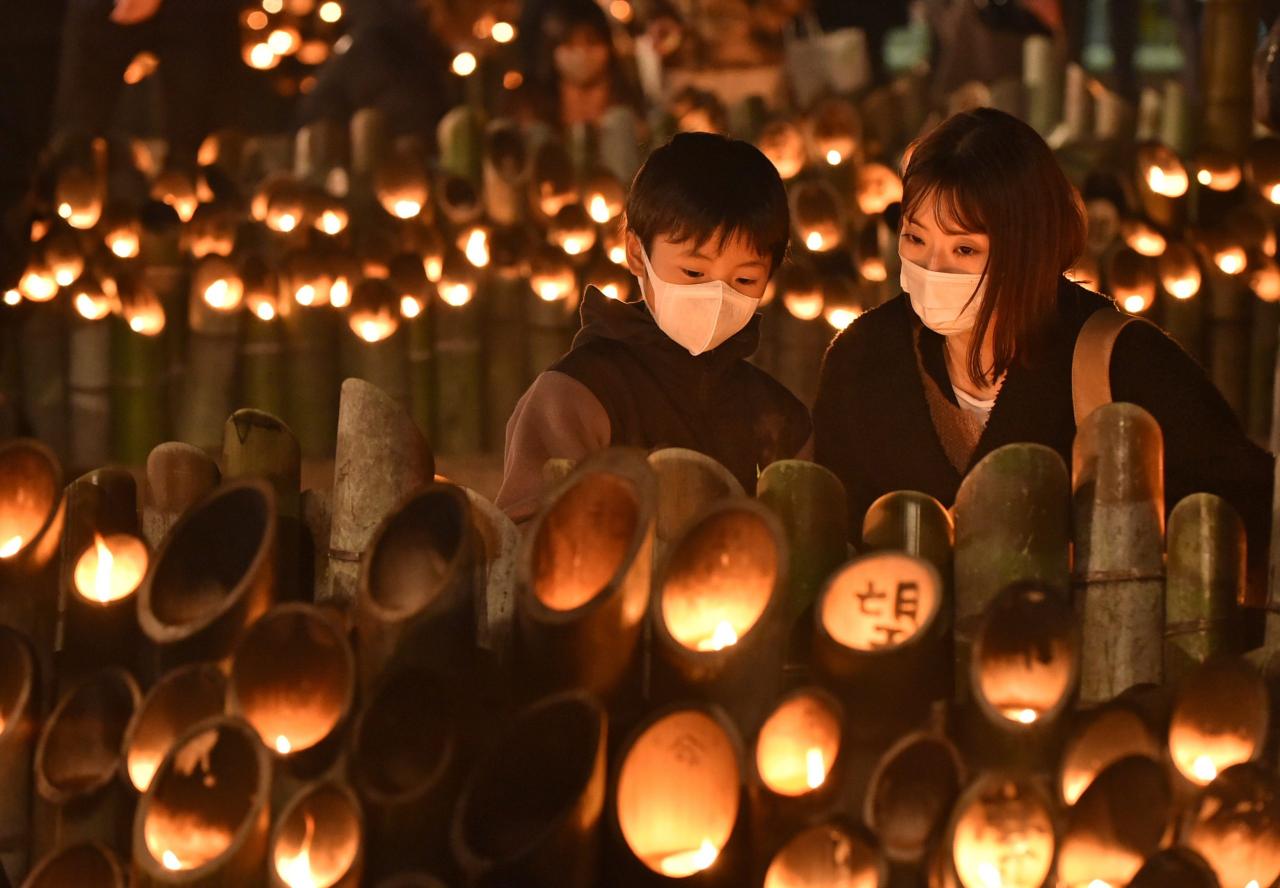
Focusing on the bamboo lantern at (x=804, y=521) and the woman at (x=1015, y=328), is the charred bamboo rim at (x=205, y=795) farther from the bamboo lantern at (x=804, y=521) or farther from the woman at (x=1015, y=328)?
the woman at (x=1015, y=328)

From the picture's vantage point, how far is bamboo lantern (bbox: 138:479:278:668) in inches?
59.9

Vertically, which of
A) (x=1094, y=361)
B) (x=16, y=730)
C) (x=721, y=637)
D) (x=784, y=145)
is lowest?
(x=16, y=730)

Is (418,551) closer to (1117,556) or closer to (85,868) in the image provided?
(85,868)

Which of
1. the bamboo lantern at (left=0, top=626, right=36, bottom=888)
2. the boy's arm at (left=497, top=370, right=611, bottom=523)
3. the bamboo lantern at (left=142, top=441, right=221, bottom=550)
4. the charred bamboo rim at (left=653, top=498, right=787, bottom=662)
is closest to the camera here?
the charred bamboo rim at (left=653, top=498, right=787, bottom=662)

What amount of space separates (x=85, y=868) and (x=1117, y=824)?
86 cm

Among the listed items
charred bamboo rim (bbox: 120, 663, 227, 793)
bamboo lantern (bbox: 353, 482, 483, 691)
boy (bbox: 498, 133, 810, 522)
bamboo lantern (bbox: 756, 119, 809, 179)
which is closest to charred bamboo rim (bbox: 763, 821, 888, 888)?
bamboo lantern (bbox: 353, 482, 483, 691)

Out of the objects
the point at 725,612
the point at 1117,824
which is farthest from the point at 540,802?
the point at 1117,824

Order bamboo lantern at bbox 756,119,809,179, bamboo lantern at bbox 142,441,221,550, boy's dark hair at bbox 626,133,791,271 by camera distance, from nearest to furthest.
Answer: bamboo lantern at bbox 142,441,221,550
boy's dark hair at bbox 626,133,791,271
bamboo lantern at bbox 756,119,809,179

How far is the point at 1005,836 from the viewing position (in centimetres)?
140

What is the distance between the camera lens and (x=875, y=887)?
54.6 inches

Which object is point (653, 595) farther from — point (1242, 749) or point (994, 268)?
point (994, 268)

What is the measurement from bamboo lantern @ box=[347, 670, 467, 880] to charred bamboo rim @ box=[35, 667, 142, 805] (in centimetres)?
25

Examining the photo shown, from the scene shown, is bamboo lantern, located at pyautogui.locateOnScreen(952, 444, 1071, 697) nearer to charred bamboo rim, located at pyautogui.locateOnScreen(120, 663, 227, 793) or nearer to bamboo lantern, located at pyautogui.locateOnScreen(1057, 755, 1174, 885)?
bamboo lantern, located at pyautogui.locateOnScreen(1057, 755, 1174, 885)

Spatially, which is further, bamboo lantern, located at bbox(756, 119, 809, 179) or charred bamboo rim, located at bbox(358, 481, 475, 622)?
bamboo lantern, located at bbox(756, 119, 809, 179)
